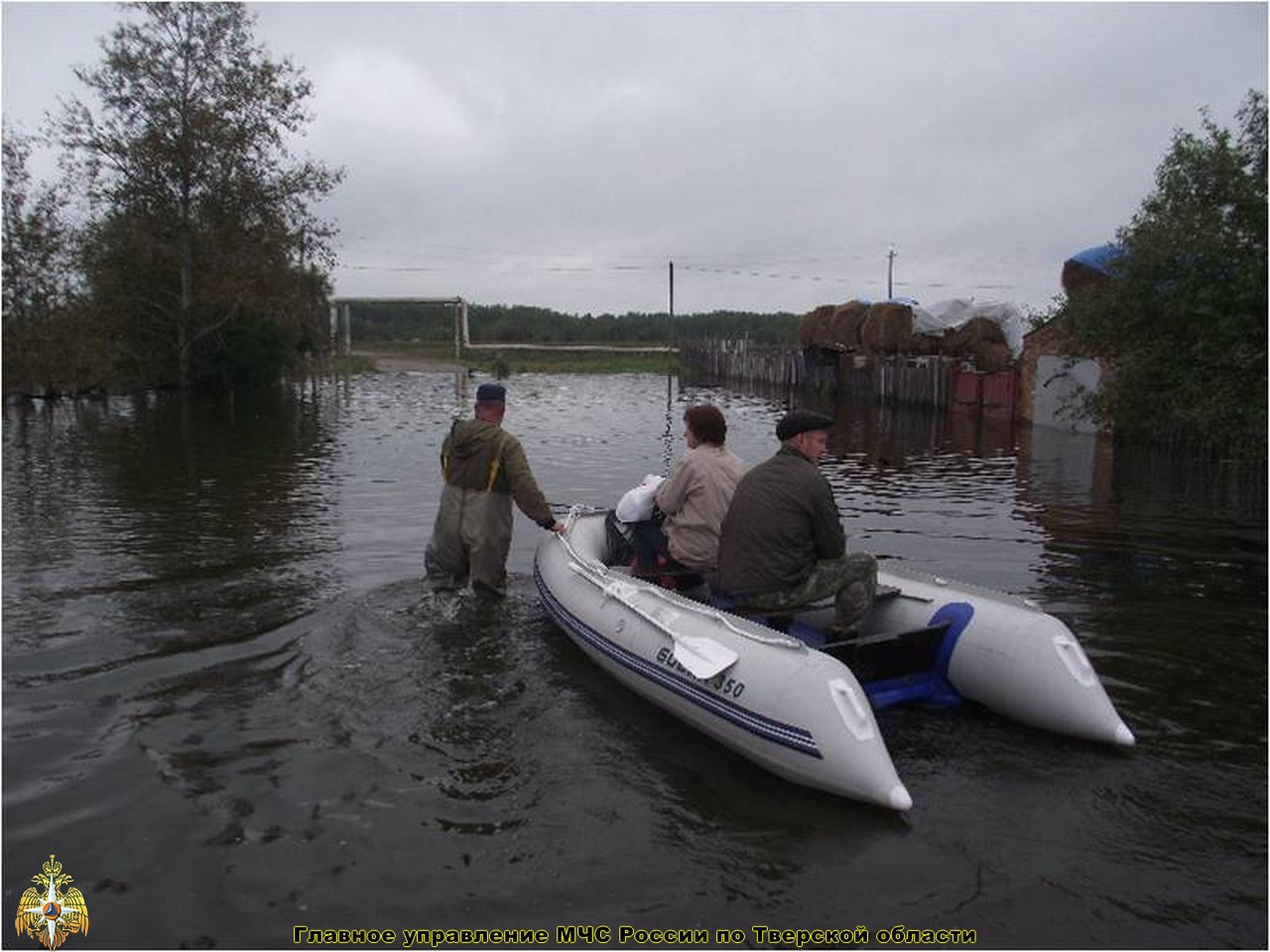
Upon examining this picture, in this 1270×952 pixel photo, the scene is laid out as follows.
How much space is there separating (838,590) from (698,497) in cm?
138

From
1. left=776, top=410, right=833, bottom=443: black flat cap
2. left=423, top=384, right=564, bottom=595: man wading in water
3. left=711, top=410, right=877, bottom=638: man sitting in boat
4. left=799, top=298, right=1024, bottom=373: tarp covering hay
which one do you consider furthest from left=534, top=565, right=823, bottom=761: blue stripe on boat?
left=799, top=298, right=1024, bottom=373: tarp covering hay

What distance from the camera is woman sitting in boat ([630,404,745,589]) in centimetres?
756

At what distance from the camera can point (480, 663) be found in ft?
25.0

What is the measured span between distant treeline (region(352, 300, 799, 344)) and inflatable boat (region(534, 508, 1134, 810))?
290 ft

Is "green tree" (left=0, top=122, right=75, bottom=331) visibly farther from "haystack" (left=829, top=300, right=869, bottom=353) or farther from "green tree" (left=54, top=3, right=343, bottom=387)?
"haystack" (left=829, top=300, right=869, bottom=353)

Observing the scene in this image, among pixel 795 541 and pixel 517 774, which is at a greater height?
pixel 795 541

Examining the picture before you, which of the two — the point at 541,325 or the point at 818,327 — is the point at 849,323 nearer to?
the point at 818,327

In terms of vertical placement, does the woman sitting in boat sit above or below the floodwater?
above

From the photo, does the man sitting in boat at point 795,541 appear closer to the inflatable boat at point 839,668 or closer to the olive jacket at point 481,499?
the inflatable boat at point 839,668

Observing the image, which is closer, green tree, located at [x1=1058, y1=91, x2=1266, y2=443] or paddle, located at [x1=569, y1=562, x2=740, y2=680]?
paddle, located at [x1=569, y1=562, x2=740, y2=680]

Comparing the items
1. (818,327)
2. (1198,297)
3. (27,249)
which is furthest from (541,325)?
(1198,297)

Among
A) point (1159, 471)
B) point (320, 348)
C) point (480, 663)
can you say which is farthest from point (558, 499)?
point (320, 348)

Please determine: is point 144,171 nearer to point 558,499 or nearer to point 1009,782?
point 558,499

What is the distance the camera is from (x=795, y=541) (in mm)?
6629
